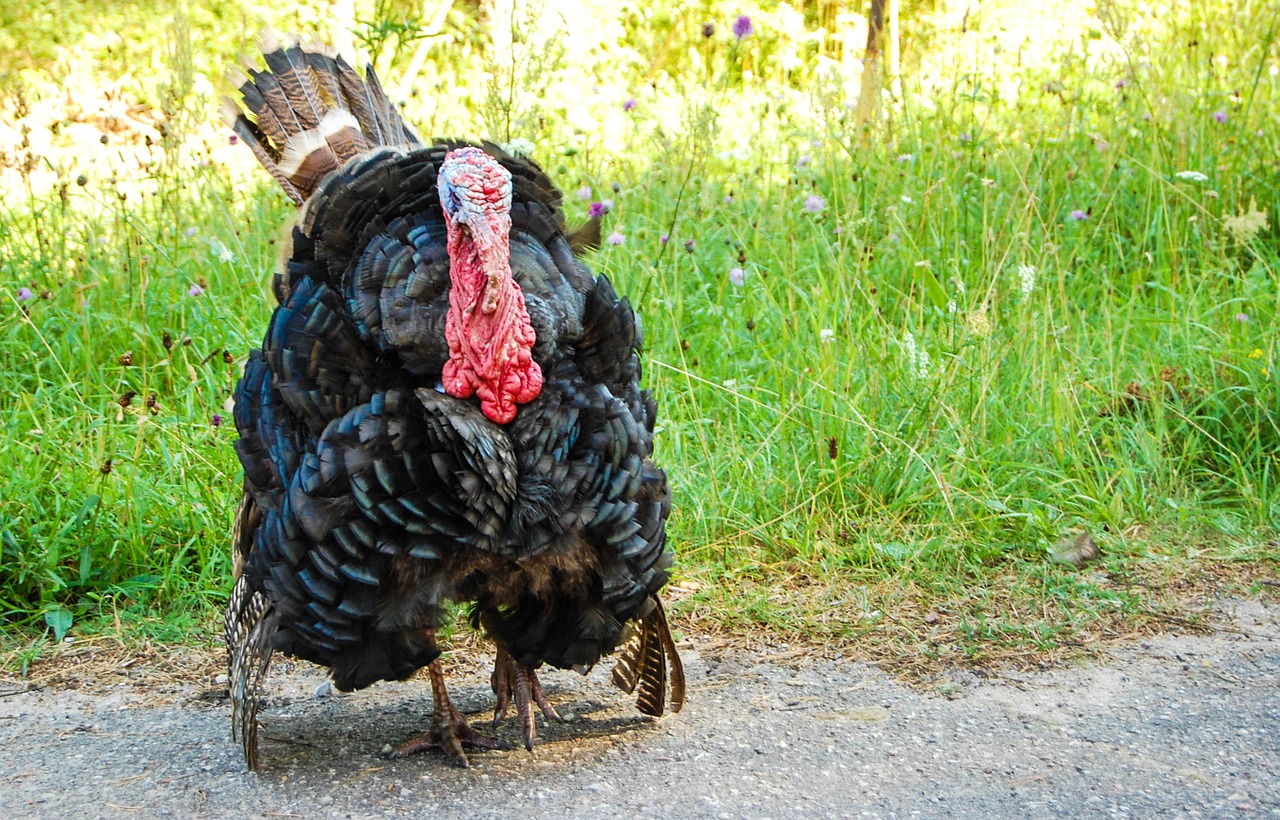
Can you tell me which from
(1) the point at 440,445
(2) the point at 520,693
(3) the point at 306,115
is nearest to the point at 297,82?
(3) the point at 306,115

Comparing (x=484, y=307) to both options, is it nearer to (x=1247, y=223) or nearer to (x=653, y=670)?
(x=653, y=670)

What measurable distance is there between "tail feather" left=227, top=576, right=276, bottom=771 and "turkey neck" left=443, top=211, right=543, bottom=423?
2.49ft

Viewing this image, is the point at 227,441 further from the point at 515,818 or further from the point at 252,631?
the point at 515,818

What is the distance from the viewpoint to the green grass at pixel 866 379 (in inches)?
159

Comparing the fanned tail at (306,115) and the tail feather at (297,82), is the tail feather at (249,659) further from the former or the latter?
the tail feather at (297,82)

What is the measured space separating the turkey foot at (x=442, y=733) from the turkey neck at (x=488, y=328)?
31.7 inches

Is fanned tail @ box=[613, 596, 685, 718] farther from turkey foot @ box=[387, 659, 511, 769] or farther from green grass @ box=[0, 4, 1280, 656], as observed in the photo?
green grass @ box=[0, 4, 1280, 656]

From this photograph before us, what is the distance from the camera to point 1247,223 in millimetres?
5379

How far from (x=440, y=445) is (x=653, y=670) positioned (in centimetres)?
94

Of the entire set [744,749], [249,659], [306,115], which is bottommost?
[744,749]

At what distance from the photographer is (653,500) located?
3.00 m

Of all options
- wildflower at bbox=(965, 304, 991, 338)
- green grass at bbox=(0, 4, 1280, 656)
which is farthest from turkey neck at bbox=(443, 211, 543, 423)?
wildflower at bbox=(965, 304, 991, 338)

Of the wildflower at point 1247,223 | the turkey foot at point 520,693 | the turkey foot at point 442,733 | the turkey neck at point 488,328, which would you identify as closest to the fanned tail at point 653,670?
the turkey foot at point 520,693

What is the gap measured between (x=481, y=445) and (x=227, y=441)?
2008 millimetres
